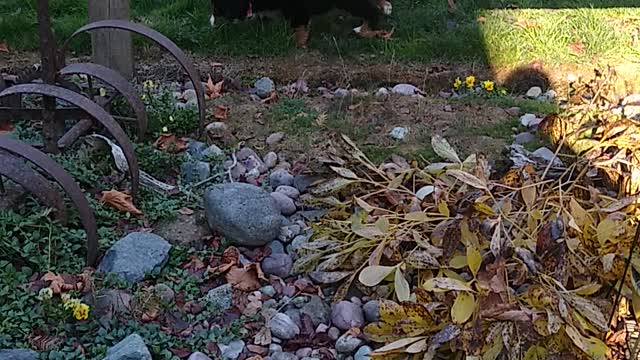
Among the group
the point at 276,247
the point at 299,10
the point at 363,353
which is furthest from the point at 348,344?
the point at 299,10

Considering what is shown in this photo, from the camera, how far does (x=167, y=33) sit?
4863 millimetres

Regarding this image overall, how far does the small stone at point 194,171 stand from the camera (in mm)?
3133

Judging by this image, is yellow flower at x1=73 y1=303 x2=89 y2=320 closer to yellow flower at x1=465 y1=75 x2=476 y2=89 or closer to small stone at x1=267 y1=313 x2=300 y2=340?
small stone at x1=267 y1=313 x2=300 y2=340

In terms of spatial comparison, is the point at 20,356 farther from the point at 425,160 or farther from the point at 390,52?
the point at 390,52

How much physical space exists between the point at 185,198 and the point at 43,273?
2.27 ft

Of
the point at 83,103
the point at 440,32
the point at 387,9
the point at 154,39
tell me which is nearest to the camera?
the point at 83,103

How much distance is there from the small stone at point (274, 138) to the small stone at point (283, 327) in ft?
4.04

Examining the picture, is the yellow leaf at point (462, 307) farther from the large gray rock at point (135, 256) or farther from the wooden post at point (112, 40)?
the wooden post at point (112, 40)

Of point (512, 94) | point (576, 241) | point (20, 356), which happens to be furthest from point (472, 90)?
point (20, 356)

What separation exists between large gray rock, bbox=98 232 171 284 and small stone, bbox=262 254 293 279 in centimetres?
32

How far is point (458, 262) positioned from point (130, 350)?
0.98 metres

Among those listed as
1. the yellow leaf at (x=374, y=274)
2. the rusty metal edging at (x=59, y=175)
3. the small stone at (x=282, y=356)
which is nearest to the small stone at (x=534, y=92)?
the yellow leaf at (x=374, y=274)

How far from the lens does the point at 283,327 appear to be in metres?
2.34

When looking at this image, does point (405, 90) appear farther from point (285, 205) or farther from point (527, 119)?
point (285, 205)
